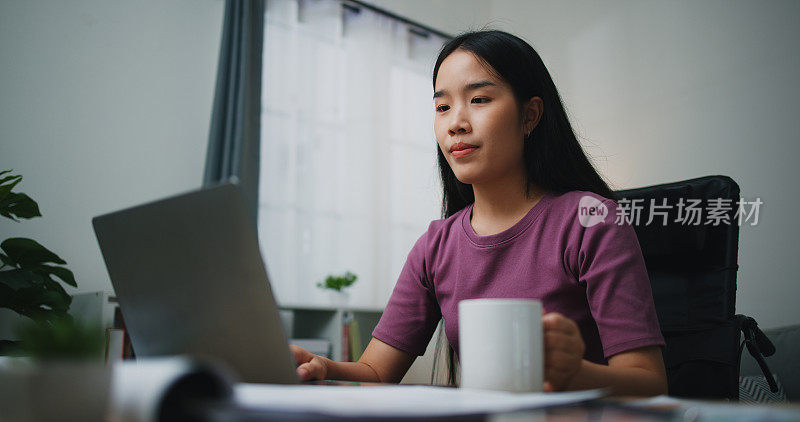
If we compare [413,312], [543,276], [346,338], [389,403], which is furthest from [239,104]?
[389,403]

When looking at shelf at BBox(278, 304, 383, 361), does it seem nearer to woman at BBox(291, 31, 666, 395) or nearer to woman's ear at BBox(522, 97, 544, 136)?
woman at BBox(291, 31, 666, 395)

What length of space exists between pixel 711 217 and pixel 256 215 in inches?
84.5

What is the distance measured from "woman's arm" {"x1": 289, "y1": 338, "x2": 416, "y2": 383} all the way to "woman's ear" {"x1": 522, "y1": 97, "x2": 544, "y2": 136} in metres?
0.50

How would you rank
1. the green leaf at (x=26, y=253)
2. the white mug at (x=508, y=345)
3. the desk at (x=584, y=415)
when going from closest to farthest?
the desk at (x=584, y=415) < the white mug at (x=508, y=345) < the green leaf at (x=26, y=253)

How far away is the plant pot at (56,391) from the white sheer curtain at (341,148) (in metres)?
2.65

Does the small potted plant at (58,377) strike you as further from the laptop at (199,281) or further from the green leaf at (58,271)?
the green leaf at (58,271)

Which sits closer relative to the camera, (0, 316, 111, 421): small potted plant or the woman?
(0, 316, 111, 421): small potted plant

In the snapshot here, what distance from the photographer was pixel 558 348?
0.56 metres

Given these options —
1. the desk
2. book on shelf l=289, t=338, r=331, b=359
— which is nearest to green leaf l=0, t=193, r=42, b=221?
book on shelf l=289, t=338, r=331, b=359

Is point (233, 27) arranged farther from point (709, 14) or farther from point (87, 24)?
point (709, 14)

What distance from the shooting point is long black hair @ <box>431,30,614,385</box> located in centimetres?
108

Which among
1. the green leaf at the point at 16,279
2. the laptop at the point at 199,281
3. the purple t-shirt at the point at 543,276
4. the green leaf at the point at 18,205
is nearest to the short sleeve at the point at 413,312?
the purple t-shirt at the point at 543,276

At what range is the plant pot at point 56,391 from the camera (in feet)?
0.90

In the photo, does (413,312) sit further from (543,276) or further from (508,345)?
(508,345)
